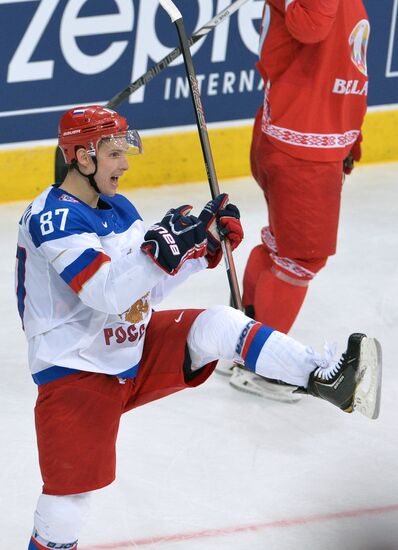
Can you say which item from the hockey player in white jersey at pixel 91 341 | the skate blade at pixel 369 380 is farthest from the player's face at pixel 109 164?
the skate blade at pixel 369 380

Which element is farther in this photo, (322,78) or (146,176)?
(146,176)

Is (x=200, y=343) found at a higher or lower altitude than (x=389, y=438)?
higher

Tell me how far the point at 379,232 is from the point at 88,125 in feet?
8.95

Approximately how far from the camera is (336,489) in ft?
10.2

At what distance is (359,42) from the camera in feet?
11.4

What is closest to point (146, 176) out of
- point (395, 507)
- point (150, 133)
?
point (150, 133)

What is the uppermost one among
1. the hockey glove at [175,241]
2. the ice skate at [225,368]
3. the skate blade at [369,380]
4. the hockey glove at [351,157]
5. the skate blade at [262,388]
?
the hockey glove at [175,241]

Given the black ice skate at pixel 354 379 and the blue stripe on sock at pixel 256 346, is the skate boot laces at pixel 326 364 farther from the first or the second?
the blue stripe on sock at pixel 256 346

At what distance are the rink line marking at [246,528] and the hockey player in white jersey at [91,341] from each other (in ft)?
1.29

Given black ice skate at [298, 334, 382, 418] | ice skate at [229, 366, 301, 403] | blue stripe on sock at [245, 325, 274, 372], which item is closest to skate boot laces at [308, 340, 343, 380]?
black ice skate at [298, 334, 382, 418]

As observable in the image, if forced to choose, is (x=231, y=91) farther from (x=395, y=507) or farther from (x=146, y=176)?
(x=395, y=507)

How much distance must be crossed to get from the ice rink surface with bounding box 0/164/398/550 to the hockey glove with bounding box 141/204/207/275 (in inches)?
33.7

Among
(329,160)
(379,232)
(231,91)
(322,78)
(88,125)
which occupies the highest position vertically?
(88,125)

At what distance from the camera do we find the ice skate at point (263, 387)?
141 inches
